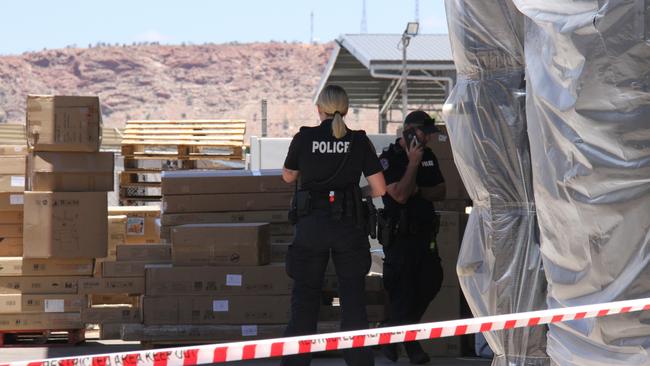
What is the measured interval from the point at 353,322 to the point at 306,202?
0.77 metres

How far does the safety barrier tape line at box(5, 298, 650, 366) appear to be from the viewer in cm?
379

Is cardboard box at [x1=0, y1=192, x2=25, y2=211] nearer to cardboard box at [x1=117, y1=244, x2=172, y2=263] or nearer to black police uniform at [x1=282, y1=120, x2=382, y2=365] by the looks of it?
cardboard box at [x1=117, y1=244, x2=172, y2=263]

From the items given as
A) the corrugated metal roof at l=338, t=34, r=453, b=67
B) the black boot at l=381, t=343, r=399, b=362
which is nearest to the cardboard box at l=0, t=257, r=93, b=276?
the black boot at l=381, t=343, r=399, b=362

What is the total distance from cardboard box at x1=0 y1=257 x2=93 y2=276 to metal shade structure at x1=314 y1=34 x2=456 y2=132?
13.7 meters

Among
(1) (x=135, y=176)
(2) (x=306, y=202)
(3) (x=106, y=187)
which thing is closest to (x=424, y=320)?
(2) (x=306, y=202)

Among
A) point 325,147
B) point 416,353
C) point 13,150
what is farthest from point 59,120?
point 416,353

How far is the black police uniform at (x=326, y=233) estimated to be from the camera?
21.6 ft

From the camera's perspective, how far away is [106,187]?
29.1 feet

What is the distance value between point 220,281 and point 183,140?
201 inches

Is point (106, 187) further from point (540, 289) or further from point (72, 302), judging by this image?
point (540, 289)

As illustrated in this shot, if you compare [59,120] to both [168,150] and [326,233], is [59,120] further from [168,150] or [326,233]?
[168,150]

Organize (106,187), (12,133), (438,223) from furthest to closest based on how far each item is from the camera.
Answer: (12,133), (106,187), (438,223)

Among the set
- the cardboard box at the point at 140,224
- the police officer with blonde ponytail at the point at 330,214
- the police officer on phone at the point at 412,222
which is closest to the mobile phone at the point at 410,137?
the police officer on phone at the point at 412,222

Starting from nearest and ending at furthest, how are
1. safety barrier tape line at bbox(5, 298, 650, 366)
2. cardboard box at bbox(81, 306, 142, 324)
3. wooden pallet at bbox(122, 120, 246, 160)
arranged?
safety barrier tape line at bbox(5, 298, 650, 366) → cardboard box at bbox(81, 306, 142, 324) → wooden pallet at bbox(122, 120, 246, 160)
